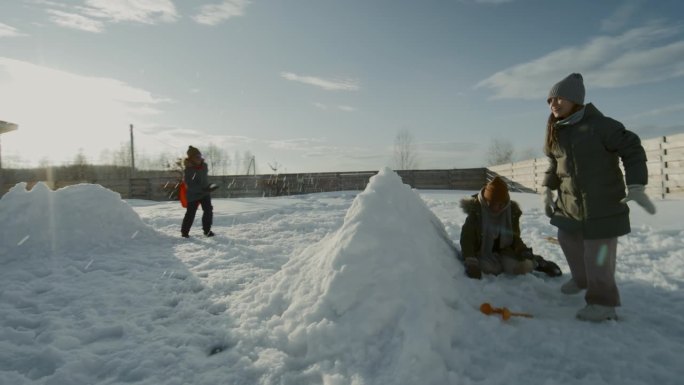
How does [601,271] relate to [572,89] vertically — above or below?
below

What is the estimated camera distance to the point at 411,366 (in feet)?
6.56

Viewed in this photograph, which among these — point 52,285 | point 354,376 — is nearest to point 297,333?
point 354,376

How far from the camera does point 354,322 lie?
239cm

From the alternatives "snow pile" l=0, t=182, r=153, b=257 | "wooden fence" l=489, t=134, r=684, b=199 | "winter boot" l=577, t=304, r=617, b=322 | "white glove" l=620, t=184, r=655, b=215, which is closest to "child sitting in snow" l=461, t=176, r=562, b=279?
"winter boot" l=577, t=304, r=617, b=322

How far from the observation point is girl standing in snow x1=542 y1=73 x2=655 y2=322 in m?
2.54

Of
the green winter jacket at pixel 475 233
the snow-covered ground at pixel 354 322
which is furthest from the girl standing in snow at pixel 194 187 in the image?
the green winter jacket at pixel 475 233

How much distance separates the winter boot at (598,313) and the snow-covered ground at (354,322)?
0.06m

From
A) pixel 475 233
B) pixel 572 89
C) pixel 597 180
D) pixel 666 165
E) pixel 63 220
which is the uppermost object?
pixel 572 89

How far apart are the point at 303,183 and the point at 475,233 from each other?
2056 centimetres

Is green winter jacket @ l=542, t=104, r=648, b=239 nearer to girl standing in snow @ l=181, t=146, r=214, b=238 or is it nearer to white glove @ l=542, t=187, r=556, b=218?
white glove @ l=542, t=187, r=556, b=218

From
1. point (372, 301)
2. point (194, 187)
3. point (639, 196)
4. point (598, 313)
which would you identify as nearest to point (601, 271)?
point (598, 313)

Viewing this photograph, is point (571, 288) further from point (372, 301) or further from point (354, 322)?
point (354, 322)

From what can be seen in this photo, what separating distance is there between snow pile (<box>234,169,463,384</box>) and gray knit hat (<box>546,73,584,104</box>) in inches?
58.6

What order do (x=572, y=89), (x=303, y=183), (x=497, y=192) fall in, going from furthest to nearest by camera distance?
(x=303, y=183) < (x=497, y=192) < (x=572, y=89)
